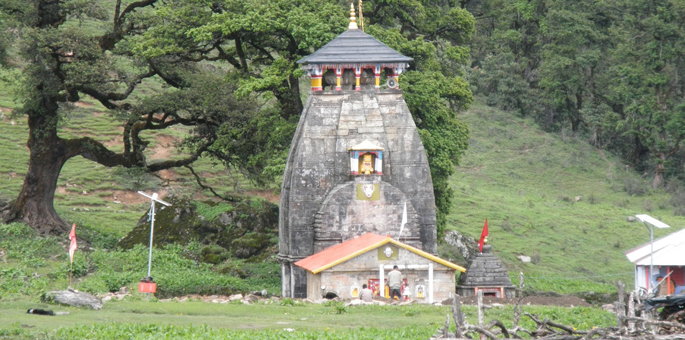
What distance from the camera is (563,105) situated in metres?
66.6

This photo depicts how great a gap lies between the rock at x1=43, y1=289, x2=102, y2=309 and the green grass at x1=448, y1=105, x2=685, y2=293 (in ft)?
54.7

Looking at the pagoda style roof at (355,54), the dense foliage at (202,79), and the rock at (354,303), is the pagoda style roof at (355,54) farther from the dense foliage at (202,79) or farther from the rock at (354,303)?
the rock at (354,303)

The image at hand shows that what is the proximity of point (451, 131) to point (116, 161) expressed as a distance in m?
12.2

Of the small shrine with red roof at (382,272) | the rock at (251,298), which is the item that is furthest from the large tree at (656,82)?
the rock at (251,298)

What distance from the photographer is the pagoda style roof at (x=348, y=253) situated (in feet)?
96.2

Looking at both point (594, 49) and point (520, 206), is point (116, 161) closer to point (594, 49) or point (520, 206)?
point (520, 206)

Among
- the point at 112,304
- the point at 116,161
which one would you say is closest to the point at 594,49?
the point at 116,161

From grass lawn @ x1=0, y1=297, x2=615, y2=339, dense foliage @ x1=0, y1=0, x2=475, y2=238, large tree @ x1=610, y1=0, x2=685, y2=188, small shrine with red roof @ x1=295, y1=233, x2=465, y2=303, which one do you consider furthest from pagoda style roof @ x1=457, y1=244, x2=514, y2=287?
large tree @ x1=610, y1=0, x2=685, y2=188

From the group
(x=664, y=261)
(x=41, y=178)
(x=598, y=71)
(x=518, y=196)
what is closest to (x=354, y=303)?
(x=664, y=261)

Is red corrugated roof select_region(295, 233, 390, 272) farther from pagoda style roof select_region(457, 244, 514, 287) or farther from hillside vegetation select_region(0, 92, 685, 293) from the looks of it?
hillside vegetation select_region(0, 92, 685, 293)

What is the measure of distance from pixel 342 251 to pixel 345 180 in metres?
3.14

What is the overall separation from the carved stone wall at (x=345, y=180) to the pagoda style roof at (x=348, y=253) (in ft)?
2.56

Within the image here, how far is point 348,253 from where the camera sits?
97.7ft

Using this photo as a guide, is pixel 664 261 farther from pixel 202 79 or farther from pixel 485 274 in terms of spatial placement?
pixel 202 79
